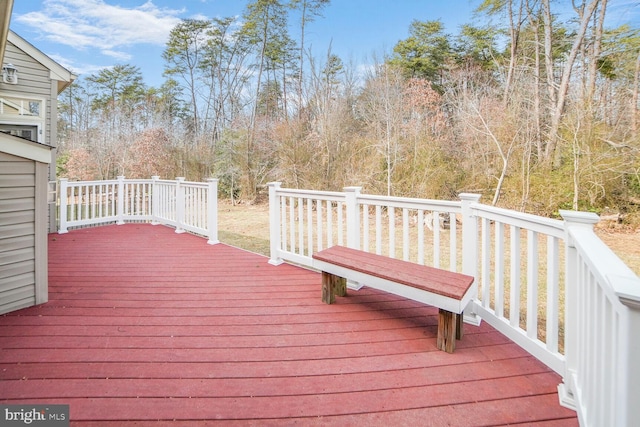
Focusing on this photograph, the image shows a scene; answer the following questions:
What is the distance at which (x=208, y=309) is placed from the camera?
2.83 m

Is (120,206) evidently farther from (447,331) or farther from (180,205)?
(447,331)

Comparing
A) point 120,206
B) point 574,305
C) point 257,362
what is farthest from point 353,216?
point 120,206

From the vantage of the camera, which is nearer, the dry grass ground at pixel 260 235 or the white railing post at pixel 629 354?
the white railing post at pixel 629 354

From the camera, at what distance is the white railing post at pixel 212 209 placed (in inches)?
205

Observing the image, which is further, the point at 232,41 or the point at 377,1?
the point at 232,41

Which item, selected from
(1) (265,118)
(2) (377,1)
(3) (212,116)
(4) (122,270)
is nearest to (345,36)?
(2) (377,1)

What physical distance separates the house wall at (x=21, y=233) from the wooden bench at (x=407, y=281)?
2372mm

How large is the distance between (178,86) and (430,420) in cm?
1814

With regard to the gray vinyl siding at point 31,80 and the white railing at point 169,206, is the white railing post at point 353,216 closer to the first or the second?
the white railing at point 169,206

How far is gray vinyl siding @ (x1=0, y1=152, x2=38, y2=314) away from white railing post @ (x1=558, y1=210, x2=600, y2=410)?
377 cm

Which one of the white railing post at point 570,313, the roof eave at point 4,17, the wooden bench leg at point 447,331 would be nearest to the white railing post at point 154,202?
the roof eave at point 4,17

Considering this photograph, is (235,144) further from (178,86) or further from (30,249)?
(30,249)

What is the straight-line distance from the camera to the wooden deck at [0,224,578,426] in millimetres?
1601

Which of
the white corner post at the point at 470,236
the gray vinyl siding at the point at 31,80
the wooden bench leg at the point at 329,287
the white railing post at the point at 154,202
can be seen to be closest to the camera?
the white corner post at the point at 470,236
